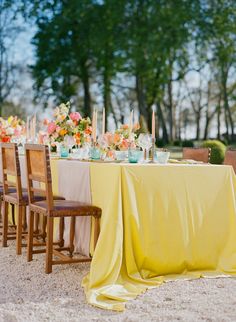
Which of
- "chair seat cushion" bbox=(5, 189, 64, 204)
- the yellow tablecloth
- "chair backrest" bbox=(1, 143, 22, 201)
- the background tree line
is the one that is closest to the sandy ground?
the yellow tablecloth

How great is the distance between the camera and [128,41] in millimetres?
32312

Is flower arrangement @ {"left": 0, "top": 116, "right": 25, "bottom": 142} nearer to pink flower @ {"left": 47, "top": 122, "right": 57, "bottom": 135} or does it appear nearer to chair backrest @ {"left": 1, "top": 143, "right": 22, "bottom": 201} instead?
pink flower @ {"left": 47, "top": 122, "right": 57, "bottom": 135}

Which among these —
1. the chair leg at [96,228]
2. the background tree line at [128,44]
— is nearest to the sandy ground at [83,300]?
the chair leg at [96,228]

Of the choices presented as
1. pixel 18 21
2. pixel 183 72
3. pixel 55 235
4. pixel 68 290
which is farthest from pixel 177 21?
pixel 68 290

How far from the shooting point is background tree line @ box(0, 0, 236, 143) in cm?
3186

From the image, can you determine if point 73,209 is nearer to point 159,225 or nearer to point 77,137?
point 159,225

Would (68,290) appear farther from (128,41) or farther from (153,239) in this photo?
(128,41)

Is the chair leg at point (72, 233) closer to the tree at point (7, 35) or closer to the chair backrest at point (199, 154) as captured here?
the chair backrest at point (199, 154)

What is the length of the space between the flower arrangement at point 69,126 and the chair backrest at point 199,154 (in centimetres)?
130

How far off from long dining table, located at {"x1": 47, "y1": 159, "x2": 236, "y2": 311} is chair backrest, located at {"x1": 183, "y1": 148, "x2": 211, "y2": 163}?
1.70 metres

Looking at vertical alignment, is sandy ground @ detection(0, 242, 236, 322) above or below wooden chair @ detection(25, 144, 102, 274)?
below

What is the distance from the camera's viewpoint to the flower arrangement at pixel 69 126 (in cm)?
682

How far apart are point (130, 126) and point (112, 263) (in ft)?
5.65

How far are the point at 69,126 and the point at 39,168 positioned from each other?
1.65m
